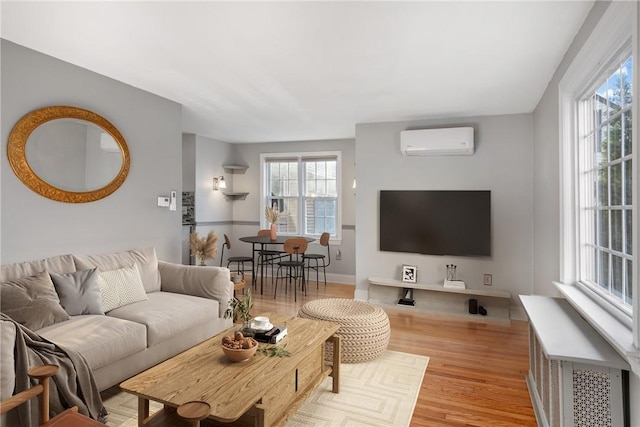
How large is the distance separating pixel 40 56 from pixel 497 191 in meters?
4.77

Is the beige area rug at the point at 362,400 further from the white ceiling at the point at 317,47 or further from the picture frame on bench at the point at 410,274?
the white ceiling at the point at 317,47

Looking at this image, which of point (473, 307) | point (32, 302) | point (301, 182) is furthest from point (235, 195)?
point (32, 302)

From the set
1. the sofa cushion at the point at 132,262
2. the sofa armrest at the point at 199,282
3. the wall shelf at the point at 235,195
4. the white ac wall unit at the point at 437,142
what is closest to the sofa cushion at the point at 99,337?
the sofa cushion at the point at 132,262

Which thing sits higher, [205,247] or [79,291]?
[205,247]

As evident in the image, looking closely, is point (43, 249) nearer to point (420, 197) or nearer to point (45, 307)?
point (45, 307)

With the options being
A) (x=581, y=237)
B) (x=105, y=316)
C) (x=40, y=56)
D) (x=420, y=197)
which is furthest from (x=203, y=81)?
(x=581, y=237)

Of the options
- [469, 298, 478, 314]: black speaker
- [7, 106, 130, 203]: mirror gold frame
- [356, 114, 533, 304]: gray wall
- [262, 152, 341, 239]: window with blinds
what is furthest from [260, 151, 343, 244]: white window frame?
[7, 106, 130, 203]: mirror gold frame

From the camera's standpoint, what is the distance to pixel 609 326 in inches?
68.2

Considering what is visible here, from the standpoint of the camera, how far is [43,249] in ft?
9.51

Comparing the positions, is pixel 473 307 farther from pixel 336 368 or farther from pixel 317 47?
pixel 317 47

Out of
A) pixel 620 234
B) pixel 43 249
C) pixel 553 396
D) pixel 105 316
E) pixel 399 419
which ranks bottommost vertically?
pixel 399 419

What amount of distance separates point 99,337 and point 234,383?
116 centimetres

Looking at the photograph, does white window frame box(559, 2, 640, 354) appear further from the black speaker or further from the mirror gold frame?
the mirror gold frame

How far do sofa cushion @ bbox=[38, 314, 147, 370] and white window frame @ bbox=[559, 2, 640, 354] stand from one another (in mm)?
2751
